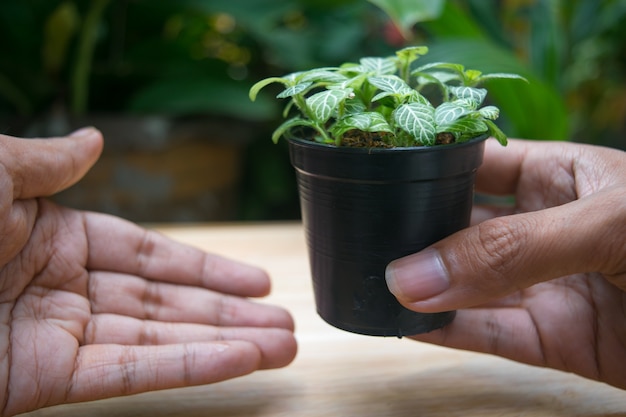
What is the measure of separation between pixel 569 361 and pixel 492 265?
0.28 m

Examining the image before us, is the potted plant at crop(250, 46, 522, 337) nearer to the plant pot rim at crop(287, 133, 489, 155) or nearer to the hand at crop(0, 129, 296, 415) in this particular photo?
the plant pot rim at crop(287, 133, 489, 155)

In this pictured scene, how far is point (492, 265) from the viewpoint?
26.1 inches

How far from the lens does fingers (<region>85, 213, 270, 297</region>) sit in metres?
0.91

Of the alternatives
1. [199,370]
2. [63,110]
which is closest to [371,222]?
[199,370]

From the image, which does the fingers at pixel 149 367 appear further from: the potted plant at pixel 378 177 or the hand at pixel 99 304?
the potted plant at pixel 378 177

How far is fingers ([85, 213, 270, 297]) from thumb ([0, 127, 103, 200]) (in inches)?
3.3

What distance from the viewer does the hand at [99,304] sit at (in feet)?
2.40

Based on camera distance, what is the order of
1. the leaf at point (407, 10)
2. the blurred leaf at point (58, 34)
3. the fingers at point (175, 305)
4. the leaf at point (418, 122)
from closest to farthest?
1. the leaf at point (418, 122)
2. the fingers at point (175, 305)
3. the leaf at point (407, 10)
4. the blurred leaf at point (58, 34)

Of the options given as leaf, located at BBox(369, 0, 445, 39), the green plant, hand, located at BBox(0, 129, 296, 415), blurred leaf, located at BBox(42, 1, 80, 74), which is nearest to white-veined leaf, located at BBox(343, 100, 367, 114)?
the green plant

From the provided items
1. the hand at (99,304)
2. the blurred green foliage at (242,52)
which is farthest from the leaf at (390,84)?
the blurred green foliage at (242,52)

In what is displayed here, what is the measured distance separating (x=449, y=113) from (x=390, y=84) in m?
0.08

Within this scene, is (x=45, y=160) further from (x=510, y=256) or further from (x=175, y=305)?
(x=510, y=256)

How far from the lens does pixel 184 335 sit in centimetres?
85

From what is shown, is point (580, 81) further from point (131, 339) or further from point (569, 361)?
point (131, 339)
